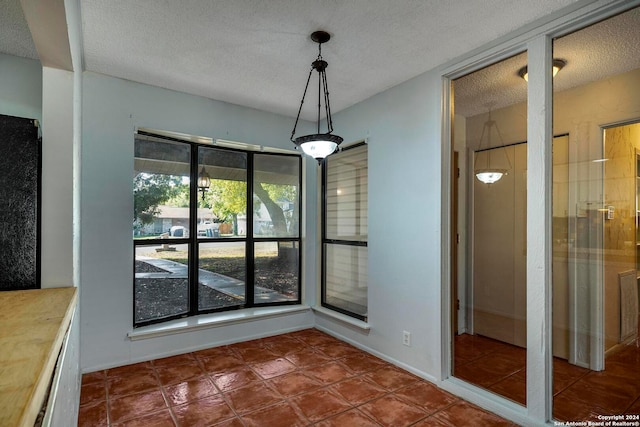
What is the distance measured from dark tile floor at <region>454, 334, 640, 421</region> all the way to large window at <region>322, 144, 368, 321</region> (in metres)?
1.37

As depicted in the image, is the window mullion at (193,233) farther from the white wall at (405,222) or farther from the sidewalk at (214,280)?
the white wall at (405,222)

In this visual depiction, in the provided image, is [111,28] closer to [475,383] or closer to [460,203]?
[460,203]

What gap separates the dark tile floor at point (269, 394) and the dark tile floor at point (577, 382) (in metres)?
0.29

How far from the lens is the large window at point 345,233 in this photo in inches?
148

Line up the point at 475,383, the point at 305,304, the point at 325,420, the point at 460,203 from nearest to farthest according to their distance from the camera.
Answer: the point at 325,420 → the point at 475,383 → the point at 460,203 → the point at 305,304

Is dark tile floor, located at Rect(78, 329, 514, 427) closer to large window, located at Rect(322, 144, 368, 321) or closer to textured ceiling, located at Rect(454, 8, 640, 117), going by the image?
large window, located at Rect(322, 144, 368, 321)

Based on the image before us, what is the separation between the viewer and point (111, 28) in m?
2.33

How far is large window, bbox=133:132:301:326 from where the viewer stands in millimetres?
3375

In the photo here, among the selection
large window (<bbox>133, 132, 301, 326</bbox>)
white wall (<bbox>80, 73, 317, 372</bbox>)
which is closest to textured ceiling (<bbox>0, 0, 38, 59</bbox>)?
white wall (<bbox>80, 73, 317, 372</bbox>)

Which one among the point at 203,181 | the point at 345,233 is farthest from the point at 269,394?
the point at 203,181

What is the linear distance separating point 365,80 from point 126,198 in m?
2.52

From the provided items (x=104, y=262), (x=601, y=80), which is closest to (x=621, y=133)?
(x=601, y=80)

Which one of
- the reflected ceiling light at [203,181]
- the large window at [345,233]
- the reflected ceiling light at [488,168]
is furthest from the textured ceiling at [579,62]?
the reflected ceiling light at [203,181]

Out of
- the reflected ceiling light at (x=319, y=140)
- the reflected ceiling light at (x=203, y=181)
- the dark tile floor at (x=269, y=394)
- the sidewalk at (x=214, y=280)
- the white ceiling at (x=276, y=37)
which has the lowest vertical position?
the dark tile floor at (x=269, y=394)
